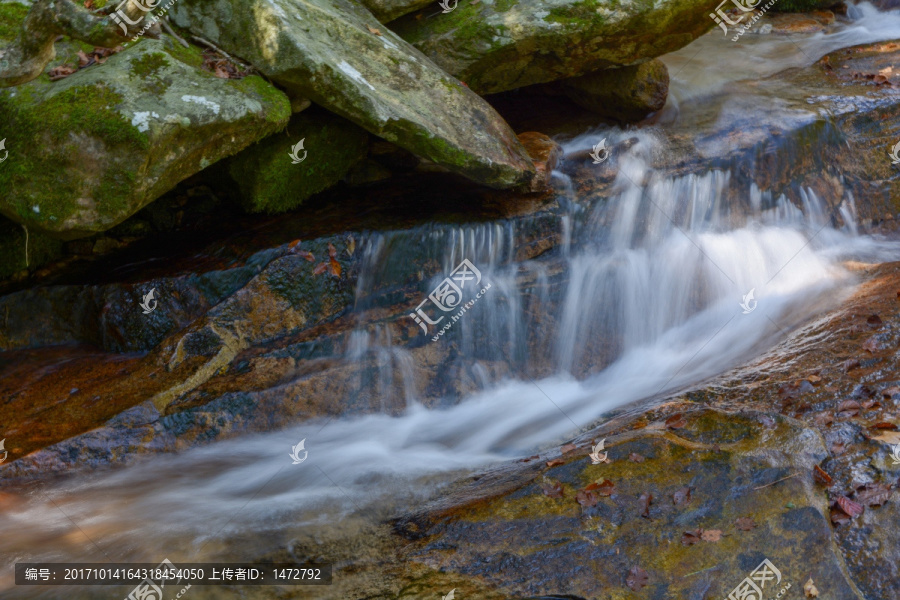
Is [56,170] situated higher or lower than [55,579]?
higher

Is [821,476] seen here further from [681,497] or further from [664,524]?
[664,524]

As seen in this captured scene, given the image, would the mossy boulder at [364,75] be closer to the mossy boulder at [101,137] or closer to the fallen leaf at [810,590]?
the mossy boulder at [101,137]

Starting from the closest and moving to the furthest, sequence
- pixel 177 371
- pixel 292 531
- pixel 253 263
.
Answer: pixel 292 531
pixel 177 371
pixel 253 263

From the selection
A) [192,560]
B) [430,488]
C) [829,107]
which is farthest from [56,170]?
[829,107]

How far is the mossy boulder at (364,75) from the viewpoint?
5656 millimetres

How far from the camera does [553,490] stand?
14.6 feet

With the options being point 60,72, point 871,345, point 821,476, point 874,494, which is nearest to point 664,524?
point 821,476

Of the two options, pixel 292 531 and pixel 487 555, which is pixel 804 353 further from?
pixel 292 531

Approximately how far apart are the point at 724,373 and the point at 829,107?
450 cm

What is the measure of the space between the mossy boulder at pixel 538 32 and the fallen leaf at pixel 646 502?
4.74 m

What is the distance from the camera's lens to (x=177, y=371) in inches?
225

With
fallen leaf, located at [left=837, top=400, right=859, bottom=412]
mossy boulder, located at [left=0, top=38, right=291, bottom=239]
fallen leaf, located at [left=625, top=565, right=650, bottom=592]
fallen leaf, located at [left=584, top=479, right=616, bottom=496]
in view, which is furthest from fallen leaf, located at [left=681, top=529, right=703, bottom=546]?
mossy boulder, located at [left=0, top=38, right=291, bottom=239]

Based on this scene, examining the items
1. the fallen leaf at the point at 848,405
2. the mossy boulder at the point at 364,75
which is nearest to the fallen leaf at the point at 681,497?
the fallen leaf at the point at 848,405

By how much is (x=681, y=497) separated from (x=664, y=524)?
0.72 ft
